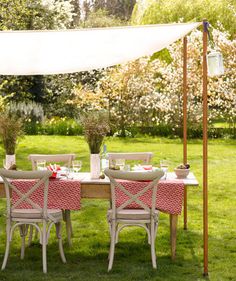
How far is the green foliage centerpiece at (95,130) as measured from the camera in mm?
5898

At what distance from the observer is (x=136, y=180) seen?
5.36 m

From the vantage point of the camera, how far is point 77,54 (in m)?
6.02

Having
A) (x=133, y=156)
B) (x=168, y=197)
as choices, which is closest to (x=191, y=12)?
(x=133, y=156)

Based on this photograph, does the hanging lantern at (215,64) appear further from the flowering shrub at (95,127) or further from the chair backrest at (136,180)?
the flowering shrub at (95,127)

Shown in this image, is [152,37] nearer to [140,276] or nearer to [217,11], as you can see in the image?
[140,276]

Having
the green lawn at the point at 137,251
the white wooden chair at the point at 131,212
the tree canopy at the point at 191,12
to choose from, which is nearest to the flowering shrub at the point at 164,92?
the tree canopy at the point at 191,12

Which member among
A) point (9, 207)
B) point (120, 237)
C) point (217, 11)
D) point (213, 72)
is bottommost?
point (120, 237)

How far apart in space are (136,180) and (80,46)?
135 cm

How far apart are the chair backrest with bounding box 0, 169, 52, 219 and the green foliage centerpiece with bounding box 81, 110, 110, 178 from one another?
58 cm

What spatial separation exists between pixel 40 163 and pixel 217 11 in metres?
15.3

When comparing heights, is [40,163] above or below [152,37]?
below

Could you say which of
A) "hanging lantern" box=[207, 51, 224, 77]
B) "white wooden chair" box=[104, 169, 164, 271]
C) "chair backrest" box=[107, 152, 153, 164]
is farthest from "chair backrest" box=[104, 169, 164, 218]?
"chair backrest" box=[107, 152, 153, 164]

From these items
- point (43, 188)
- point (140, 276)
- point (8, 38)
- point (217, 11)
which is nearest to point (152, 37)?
point (8, 38)

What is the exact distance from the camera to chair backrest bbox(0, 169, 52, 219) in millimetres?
5324
